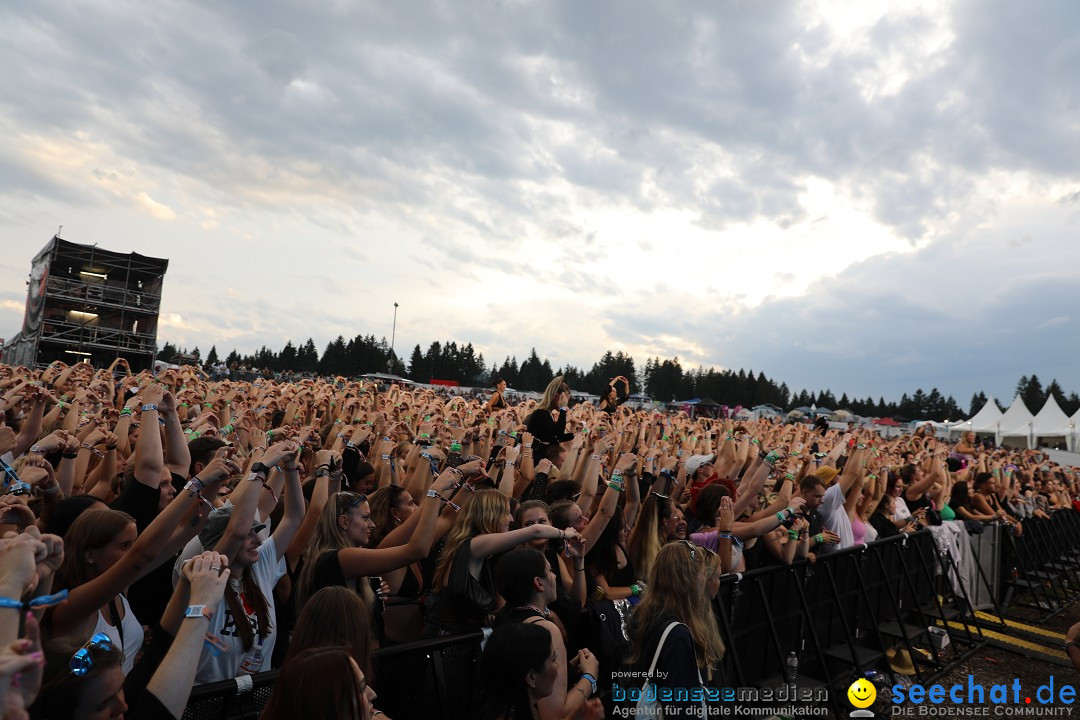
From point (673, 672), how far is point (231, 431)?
4.31 metres

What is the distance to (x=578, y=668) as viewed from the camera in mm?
3174

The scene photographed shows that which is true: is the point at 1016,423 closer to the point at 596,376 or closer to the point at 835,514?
the point at 835,514

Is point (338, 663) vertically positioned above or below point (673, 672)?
above

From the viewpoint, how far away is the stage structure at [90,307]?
24.6m

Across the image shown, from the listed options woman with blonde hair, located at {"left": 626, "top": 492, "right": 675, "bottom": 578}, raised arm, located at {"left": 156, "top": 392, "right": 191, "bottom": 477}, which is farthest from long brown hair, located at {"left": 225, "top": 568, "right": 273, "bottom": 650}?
woman with blonde hair, located at {"left": 626, "top": 492, "right": 675, "bottom": 578}

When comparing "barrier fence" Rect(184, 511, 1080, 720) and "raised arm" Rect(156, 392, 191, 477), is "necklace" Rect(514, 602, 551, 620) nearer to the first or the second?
"barrier fence" Rect(184, 511, 1080, 720)

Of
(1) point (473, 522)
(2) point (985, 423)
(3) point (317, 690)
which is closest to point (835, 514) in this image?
(1) point (473, 522)

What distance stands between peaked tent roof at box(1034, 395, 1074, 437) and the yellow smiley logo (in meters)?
36.2

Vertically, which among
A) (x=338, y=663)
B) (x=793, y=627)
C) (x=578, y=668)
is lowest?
(x=793, y=627)

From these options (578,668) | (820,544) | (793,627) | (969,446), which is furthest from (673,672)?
(969,446)

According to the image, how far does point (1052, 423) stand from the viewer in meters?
35.3

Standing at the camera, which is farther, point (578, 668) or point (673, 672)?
point (578, 668)

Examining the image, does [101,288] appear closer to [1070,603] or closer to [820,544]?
[820,544]

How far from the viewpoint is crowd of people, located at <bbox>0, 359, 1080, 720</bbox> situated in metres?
1.93
